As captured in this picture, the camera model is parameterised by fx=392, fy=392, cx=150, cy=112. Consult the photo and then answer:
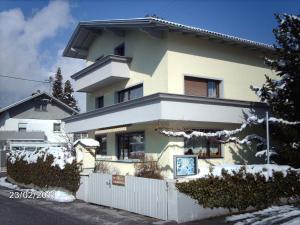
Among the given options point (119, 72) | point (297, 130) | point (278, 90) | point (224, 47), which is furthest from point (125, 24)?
point (297, 130)

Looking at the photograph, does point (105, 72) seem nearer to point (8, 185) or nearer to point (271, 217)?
point (8, 185)

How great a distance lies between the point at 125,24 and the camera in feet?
59.6

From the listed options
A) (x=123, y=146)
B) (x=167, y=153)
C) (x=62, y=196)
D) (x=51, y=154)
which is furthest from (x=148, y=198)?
(x=123, y=146)

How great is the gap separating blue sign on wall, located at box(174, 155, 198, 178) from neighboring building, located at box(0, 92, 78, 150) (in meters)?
29.9

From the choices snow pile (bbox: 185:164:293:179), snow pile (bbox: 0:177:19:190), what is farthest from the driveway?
snow pile (bbox: 0:177:19:190)

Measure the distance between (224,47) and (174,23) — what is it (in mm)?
3834

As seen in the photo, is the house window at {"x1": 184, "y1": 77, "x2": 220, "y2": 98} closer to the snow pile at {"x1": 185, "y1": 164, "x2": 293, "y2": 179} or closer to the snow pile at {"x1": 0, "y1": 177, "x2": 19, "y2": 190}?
the snow pile at {"x1": 185, "y1": 164, "x2": 293, "y2": 179}

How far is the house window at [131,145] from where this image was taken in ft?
60.4

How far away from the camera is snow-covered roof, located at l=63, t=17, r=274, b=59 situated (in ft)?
52.6

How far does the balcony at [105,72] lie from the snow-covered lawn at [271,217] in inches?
398

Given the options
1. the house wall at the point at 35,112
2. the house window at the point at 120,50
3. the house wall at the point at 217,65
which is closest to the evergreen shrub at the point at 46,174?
the house wall at the point at 217,65

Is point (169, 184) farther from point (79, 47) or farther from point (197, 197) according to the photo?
point (79, 47)

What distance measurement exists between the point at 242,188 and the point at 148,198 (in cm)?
292

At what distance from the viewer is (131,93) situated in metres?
20.0
